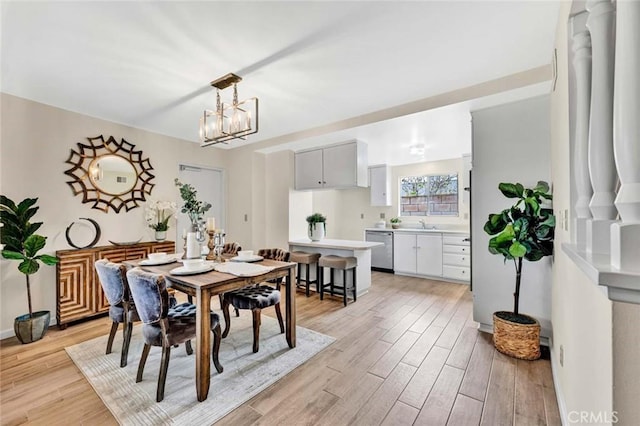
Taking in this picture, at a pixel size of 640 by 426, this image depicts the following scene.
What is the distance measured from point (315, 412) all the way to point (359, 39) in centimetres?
256

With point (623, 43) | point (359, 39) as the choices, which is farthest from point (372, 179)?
point (623, 43)

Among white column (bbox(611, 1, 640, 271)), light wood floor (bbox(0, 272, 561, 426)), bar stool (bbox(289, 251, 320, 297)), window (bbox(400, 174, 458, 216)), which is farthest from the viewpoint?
window (bbox(400, 174, 458, 216))

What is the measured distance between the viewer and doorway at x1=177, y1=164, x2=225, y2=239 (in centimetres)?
436

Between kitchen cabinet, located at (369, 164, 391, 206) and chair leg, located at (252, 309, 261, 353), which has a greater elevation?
kitchen cabinet, located at (369, 164, 391, 206)

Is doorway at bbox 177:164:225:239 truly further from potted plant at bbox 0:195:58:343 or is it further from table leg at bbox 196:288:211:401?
table leg at bbox 196:288:211:401

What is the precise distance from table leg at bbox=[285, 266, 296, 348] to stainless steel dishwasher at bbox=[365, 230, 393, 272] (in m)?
3.31

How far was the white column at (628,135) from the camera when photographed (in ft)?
2.06

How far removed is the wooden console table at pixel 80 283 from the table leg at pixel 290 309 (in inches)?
89.7

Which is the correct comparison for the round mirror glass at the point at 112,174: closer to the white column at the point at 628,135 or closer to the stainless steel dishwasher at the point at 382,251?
the stainless steel dishwasher at the point at 382,251

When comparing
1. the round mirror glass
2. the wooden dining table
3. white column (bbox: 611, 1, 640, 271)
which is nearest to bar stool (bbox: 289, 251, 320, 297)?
the wooden dining table

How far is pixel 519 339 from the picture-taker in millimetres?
2246

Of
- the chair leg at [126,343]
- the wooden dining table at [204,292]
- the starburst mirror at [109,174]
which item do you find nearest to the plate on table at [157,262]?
the wooden dining table at [204,292]

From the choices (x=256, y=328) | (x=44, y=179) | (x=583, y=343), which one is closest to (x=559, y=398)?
(x=583, y=343)

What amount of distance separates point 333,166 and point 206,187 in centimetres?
232
